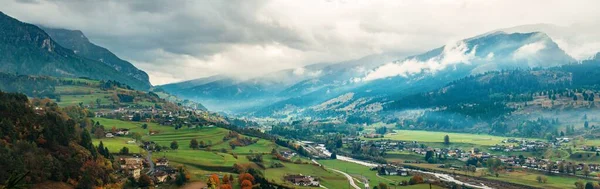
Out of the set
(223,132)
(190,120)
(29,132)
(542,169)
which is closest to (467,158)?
(542,169)

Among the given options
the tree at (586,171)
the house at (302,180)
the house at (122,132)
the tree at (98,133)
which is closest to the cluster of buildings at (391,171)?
the house at (302,180)

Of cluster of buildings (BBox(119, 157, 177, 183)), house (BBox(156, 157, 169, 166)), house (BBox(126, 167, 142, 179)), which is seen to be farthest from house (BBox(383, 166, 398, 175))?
house (BBox(126, 167, 142, 179))

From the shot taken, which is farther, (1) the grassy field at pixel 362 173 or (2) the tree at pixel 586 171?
(2) the tree at pixel 586 171

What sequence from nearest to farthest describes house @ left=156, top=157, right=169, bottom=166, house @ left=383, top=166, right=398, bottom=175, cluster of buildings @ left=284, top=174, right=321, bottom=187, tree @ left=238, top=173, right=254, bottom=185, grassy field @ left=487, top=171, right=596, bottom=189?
tree @ left=238, top=173, right=254, bottom=185 < house @ left=156, top=157, right=169, bottom=166 < cluster of buildings @ left=284, top=174, right=321, bottom=187 < grassy field @ left=487, top=171, right=596, bottom=189 < house @ left=383, top=166, right=398, bottom=175

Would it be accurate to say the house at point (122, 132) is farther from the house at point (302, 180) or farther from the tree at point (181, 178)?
the tree at point (181, 178)

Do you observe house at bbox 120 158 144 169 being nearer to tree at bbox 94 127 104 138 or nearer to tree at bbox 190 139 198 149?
tree at bbox 94 127 104 138

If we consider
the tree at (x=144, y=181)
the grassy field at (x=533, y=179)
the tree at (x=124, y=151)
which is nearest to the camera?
the tree at (x=144, y=181)

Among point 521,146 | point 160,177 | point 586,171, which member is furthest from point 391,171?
point 521,146
